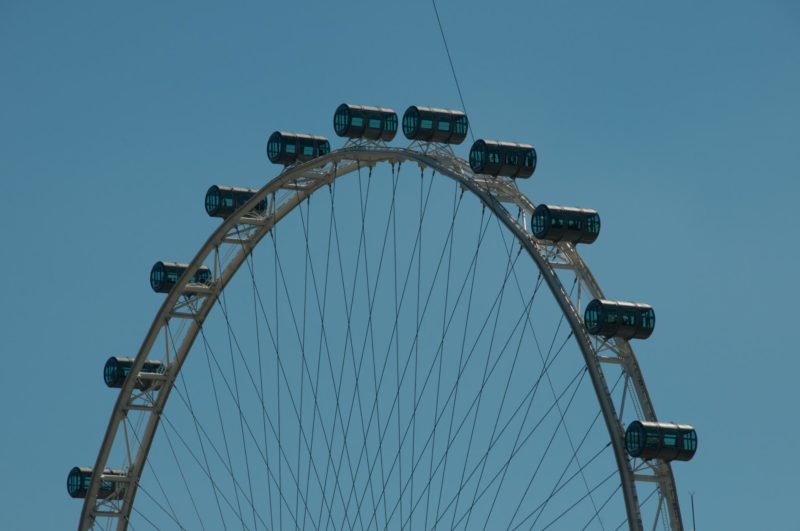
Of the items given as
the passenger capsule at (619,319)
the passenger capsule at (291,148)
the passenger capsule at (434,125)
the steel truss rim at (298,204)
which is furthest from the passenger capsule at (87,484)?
the passenger capsule at (619,319)

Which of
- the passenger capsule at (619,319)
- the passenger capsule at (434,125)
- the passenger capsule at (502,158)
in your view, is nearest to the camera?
the passenger capsule at (619,319)

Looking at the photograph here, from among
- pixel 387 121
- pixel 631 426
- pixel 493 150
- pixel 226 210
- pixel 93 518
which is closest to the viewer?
pixel 631 426

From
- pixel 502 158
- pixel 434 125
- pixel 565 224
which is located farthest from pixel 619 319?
pixel 434 125

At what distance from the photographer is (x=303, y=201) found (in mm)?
92500

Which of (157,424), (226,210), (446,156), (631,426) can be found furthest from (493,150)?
(157,424)

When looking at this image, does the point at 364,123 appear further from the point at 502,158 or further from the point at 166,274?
the point at 166,274

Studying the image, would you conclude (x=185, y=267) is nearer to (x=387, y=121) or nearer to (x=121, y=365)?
(x=121, y=365)

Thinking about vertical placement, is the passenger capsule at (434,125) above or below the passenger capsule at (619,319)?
above

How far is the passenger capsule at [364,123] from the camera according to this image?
284 feet

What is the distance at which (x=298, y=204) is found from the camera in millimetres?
92875

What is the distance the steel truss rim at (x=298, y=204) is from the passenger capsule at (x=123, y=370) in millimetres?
546

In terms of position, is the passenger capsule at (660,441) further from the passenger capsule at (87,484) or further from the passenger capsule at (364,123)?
the passenger capsule at (87,484)

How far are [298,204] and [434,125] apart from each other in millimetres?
10908

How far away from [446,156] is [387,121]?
468 cm
